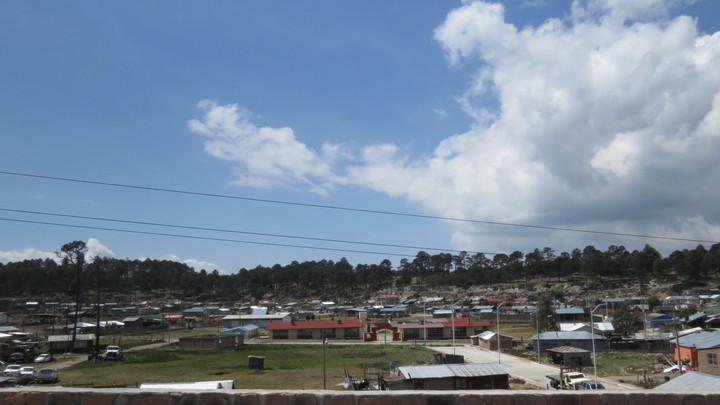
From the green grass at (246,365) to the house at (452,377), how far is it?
6.56m

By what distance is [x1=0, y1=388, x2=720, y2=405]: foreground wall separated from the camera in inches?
196

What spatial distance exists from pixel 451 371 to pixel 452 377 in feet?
1.33

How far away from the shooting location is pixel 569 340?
172ft

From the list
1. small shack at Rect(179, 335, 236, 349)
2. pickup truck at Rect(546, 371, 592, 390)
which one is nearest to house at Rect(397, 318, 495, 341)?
small shack at Rect(179, 335, 236, 349)

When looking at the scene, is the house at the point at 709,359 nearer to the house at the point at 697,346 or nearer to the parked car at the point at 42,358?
the house at the point at 697,346

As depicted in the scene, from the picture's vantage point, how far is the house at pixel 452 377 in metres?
29.0

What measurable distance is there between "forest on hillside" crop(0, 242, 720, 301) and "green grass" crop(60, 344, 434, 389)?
105756 mm

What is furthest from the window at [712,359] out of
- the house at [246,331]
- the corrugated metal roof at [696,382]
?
the house at [246,331]

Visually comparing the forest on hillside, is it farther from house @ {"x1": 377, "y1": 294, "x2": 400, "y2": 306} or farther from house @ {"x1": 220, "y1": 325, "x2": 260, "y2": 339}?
house @ {"x1": 220, "y1": 325, "x2": 260, "y2": 339}

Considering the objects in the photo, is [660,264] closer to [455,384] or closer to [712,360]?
[712,360]

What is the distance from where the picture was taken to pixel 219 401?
5004 mm

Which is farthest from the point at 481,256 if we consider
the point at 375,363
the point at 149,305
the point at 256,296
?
the point at 375,363

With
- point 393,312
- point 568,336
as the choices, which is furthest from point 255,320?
point 568,336

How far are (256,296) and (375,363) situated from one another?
141119 mm
